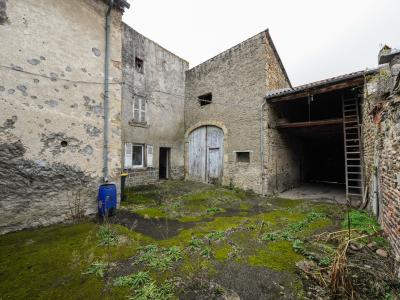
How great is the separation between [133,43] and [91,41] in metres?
3.99

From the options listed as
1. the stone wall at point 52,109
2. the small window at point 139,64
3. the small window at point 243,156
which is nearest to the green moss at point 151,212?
the stone wall at point 52,109

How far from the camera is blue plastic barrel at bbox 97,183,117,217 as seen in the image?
496 cm

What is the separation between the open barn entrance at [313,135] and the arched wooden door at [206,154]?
2.52 metres

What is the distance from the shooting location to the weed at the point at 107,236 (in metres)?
3.64

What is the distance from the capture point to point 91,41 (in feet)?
17.2

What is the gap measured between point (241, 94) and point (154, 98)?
4253 mm

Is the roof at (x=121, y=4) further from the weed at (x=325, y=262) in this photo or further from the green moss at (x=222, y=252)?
the weed at (x=325, y=262)

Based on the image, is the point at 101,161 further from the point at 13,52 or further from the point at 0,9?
the point at 0,9

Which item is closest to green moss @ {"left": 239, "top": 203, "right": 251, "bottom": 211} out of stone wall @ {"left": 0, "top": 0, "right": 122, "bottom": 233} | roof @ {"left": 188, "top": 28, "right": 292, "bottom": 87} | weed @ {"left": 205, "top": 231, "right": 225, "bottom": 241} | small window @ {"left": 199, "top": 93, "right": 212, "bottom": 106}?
weed @ {"left": 205, "top": 231, "right": 225, "bottom": 241}

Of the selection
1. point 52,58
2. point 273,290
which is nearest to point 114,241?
point 273,290

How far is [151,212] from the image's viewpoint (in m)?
5.61

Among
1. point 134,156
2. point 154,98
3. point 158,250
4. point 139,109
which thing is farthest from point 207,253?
point 154,98

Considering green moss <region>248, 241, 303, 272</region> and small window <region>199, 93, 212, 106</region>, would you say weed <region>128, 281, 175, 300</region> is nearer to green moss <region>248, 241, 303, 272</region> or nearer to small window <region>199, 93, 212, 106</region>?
green moss <region>248, 241, 303, 272</region>

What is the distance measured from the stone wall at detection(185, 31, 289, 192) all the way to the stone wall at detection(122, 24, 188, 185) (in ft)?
4.55
